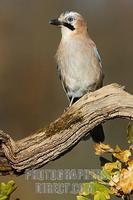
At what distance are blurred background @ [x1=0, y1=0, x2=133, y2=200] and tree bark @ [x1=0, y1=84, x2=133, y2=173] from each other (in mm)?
4011

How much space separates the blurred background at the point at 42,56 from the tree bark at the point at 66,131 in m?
4.01

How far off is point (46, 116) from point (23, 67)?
1256mm

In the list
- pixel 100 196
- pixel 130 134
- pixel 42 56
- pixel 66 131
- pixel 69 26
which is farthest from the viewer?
pixel 42 56

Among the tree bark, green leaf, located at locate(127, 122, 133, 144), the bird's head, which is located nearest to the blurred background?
the bird's head

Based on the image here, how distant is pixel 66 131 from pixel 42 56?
22.1ft

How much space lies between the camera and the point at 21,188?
222 inches

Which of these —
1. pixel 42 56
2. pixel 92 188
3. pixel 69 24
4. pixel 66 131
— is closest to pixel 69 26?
pixel 69 24

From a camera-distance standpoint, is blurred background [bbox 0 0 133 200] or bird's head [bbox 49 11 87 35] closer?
bird's head [bbox 49 11 87 35]

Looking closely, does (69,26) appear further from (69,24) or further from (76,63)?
(76,63)

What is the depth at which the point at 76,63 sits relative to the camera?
4.21 meters

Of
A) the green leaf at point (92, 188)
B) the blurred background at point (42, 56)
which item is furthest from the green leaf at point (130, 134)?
the blurred background at point (42, 56)

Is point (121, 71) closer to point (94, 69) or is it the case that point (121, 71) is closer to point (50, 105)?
point (50, 105)

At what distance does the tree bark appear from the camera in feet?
8.61

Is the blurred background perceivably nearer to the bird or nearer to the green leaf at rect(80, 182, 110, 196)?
the bird
